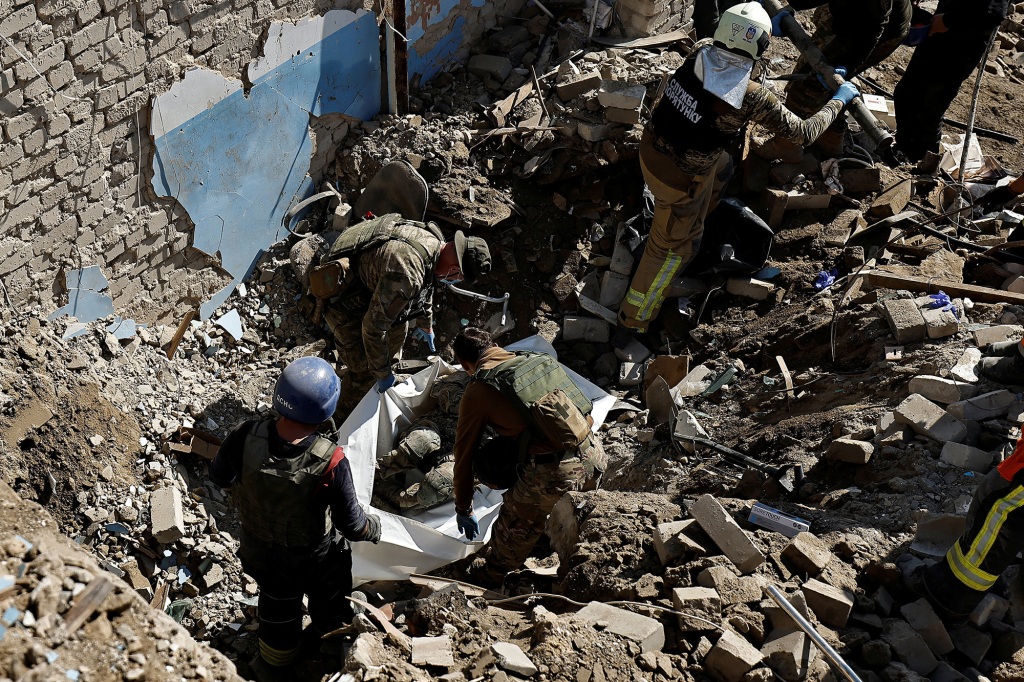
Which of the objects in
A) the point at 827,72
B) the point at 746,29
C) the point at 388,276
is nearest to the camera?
the point at 388,276

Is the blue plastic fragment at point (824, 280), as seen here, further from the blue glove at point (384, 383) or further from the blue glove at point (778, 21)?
the blue glove at point (384, 383)

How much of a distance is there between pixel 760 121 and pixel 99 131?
404 cm

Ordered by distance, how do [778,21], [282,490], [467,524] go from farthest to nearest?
1. [778,21]
2. [467,524]
3. [282,490]

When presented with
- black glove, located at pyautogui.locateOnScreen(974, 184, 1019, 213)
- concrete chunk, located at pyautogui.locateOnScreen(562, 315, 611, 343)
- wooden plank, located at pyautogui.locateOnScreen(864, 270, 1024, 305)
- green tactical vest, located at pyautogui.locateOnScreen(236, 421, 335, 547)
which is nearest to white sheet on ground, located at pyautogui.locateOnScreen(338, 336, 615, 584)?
concrete chunk, located at pyautogui.locateOnScreen(562, 315, 611, 343)

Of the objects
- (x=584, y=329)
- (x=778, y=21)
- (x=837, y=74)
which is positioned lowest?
(x=584, y=329)

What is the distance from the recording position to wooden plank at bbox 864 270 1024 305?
17.3ft

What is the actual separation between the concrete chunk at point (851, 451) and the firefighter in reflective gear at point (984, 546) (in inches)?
34.5

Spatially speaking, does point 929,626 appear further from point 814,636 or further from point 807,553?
point 814,636

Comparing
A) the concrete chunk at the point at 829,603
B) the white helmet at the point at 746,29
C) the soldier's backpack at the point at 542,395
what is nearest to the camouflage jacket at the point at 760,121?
the white helmet at the point at 746,29

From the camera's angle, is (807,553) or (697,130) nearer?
(807,553)

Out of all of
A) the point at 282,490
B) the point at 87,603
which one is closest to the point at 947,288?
the point at 282,490

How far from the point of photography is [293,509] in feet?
11.2

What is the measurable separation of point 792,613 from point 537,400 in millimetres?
1395

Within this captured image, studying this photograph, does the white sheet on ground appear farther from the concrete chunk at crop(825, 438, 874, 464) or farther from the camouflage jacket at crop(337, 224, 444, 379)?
the concrete chunk at crop(825, 438, 874, 464)
